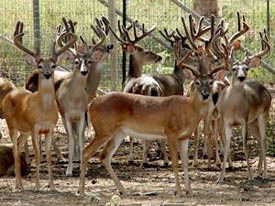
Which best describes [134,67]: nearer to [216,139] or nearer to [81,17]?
[81,17]

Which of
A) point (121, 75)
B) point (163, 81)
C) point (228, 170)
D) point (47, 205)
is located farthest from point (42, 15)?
point (47, 205)

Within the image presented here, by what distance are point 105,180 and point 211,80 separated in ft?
7.30

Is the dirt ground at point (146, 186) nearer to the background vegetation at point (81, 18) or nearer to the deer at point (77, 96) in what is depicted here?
the deer at point (77, 96)

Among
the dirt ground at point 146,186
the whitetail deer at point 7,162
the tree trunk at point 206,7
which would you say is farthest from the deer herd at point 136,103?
the tree trunk at point 206,7

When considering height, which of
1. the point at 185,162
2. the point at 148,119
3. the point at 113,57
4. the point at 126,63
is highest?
the point at 113,57

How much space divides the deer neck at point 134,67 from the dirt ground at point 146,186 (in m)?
1.40

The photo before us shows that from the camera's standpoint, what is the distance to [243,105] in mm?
14805

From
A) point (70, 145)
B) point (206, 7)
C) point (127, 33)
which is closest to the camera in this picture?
point (70, 145)

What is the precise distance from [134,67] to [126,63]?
66 cm

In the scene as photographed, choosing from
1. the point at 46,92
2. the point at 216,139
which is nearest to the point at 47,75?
the point at 46,92

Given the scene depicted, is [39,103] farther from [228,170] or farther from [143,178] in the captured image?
[228,170]

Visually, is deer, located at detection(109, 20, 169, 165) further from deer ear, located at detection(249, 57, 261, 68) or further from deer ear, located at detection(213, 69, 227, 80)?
deer ear, located at detection(213, 69, 227, 80)

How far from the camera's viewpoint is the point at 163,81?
17297 millimetres

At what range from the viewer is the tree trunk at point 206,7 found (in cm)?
2016
